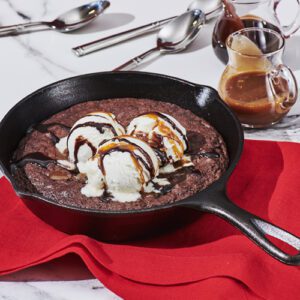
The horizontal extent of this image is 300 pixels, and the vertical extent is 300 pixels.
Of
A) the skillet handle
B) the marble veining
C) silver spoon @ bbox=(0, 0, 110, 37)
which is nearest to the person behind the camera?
the skillet handle

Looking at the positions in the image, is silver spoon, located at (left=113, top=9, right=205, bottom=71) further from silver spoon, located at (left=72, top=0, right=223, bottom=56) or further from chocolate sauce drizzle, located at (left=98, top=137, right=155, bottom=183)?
chocolate sauce drizzle, located at (left=98, top=137, right=155, bottom=183)

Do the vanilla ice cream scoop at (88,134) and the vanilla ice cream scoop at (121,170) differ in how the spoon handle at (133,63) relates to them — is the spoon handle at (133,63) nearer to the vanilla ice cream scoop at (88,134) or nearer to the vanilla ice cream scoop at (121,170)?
the vanilla ice cream scoop at (88,134)

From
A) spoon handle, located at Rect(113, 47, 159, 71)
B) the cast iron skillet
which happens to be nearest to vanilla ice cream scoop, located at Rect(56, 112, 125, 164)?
the cast iron skillet

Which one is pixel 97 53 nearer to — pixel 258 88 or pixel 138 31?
pixel 138 31

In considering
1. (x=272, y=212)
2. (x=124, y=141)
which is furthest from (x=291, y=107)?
(x=124, y=141)

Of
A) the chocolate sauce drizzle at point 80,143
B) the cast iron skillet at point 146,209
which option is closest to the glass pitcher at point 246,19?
the cast iron skillet at point 146,209

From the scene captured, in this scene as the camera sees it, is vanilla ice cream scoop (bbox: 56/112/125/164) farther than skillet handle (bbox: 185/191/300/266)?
Yes
